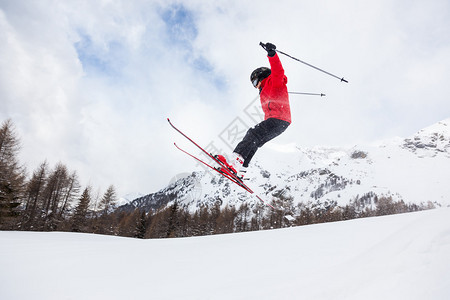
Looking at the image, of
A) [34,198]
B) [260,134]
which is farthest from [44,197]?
[260,134]

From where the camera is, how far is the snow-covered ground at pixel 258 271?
2039 millimetres

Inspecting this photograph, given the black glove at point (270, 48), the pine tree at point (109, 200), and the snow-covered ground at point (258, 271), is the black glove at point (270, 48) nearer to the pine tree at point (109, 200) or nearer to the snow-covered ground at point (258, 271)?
the snow-covered ground at point (258, 271)

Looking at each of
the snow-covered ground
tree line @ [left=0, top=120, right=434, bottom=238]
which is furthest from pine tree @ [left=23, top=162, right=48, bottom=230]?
the snow-covered ground

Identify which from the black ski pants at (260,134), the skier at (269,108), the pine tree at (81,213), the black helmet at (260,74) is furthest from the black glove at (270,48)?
the pine tree at (81,213)

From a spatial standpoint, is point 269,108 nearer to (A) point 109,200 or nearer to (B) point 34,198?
(B) point 34,198

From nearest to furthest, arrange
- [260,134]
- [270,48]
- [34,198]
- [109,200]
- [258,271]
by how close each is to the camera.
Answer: [258,271] → [270,48] → [260,134] → [34,198] → [109,200]

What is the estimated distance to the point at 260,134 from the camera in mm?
5359

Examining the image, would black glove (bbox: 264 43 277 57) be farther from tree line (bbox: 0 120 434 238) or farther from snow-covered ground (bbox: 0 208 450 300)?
tree line (bbox: 0 120 434 238)

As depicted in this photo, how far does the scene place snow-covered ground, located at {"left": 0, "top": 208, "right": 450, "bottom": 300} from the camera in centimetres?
204

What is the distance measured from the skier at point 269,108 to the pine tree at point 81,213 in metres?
32.3

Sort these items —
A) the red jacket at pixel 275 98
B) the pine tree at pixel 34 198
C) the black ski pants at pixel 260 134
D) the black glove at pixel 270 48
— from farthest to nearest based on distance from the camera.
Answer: the pine tree at pixel 34 198 → the black ski pants at pixel 260 134 → the red jacket at pixel 275 98 → the black glove at pixel 270 48

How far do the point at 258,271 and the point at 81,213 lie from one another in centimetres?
3453

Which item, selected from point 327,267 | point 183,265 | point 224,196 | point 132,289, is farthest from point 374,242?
point 224,196

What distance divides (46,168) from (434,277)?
36591mm
